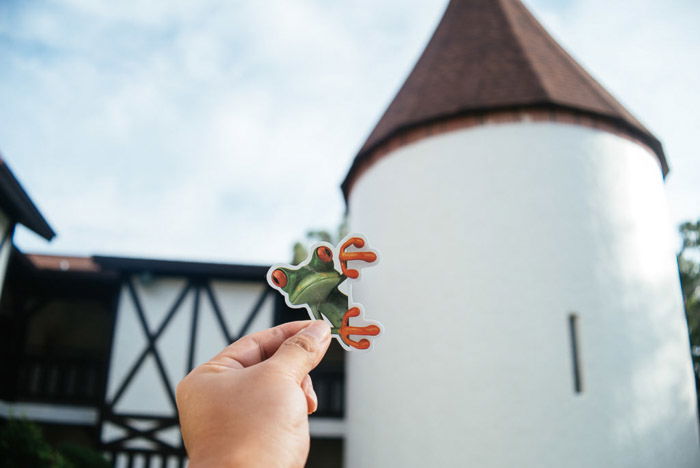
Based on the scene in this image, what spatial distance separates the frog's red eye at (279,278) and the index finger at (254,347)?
88 centimetres

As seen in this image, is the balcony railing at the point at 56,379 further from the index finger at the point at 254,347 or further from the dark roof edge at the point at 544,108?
the index finger at the point at 254,347

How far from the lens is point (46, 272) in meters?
12.5

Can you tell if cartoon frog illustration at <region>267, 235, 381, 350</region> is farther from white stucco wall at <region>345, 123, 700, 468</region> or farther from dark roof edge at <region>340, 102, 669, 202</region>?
dark roof edge at <region>340, 102, 669, 202</region>

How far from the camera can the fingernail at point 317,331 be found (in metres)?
1.83

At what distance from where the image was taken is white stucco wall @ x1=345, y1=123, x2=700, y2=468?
849 cm

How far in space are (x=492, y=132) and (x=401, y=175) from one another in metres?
1.78

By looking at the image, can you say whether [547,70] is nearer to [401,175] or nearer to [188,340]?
[401,175]

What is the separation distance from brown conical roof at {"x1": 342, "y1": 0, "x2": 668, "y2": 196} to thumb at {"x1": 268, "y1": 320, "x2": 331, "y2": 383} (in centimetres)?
872

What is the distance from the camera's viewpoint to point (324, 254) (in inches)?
114

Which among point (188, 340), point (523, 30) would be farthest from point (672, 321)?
point (188, 340)

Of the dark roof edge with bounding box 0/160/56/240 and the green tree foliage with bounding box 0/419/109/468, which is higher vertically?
the dark roof edge with bounding box 0/160/56/240

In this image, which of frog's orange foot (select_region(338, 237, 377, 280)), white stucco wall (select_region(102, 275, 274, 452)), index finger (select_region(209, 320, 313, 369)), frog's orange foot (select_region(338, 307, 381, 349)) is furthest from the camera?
white stucco wall (select_region(102, 275, 274, 452))

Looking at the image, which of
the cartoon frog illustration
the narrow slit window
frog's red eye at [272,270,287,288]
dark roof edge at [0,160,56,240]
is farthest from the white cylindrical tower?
frog's red eye at [272,270,287,288]

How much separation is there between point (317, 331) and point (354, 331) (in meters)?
0.89
